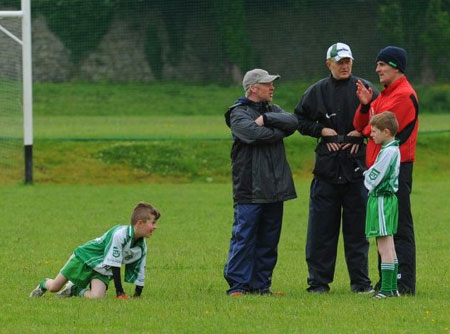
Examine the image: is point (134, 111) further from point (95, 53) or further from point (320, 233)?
point (320, 233)

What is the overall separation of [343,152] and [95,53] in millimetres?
18819

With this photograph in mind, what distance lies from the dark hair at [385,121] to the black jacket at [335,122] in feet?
2.65

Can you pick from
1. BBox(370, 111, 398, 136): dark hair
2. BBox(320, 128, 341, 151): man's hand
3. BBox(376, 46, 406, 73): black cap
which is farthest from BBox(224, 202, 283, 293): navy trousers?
BBox(376, 46, 406, 73): black cap

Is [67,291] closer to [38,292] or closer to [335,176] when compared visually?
[38,292]

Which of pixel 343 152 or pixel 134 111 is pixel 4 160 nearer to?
pixel 134 111

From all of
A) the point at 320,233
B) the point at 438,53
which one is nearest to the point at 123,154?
the point at 438,53

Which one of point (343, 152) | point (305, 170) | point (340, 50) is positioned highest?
point (340, 50)

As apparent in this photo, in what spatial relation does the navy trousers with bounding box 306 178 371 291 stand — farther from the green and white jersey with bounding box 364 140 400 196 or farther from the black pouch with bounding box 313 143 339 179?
the green and white jersey with bounding box 364 140 400 196

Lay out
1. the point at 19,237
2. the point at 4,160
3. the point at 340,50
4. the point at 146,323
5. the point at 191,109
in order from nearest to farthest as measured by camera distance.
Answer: the point at 146,323 < the point at 340,50 < the point at 19,237 < the point at 4,160 < the point at 191,109

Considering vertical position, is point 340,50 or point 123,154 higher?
point 340,50

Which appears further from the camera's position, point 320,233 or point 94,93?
point 94,93

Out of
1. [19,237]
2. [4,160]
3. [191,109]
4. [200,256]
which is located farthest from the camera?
[191,109]

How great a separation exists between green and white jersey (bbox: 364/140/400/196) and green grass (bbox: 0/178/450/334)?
35.3 inches

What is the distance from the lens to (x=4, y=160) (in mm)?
23047
